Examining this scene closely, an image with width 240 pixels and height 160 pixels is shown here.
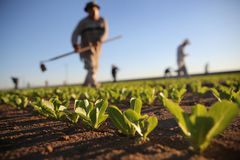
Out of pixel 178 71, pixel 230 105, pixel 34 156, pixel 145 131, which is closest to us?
pixel 230 105

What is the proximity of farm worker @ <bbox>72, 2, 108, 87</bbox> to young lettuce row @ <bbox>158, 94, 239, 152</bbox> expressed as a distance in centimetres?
704

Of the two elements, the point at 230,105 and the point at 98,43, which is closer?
the point at 230,105

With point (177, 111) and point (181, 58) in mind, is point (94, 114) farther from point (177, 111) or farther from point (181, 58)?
point (181, 58)

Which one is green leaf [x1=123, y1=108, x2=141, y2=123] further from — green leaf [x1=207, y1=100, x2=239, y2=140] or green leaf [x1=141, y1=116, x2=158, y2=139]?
green leaf [x1=207, y1=100, x2=239, y2=140]

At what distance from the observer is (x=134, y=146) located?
1211 millimetres

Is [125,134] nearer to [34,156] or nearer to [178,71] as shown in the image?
[34,156]

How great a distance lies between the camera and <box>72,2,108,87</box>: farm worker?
7.83 metres

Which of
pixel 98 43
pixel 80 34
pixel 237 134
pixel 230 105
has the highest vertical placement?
pixel 80 34

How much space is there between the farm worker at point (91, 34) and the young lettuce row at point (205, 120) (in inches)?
277

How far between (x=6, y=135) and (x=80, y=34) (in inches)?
280

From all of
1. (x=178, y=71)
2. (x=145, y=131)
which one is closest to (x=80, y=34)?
(x=145, y=131)

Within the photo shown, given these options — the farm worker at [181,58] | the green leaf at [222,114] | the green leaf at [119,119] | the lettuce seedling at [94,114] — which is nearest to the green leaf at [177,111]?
the green leaf at [222,114]

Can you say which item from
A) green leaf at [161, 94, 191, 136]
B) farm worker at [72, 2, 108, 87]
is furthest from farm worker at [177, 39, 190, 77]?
green leaf at [161, 94, 191, 136]

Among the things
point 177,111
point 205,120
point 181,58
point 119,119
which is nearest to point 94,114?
point 119,119
